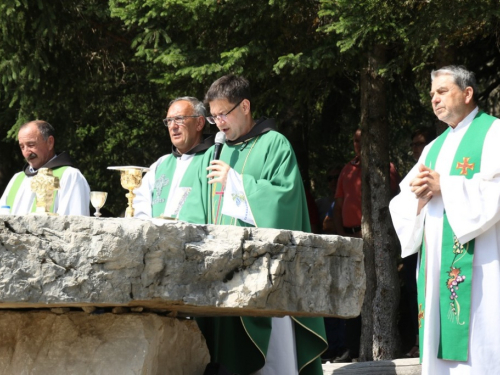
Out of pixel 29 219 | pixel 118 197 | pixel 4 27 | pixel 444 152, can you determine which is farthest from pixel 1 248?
pixel 118 197

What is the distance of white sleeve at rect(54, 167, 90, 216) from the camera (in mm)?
7129

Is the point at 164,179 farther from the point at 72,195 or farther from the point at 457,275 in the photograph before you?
the point at 457,275

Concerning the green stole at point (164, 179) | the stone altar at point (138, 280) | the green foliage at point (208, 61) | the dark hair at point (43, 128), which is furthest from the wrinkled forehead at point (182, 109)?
the stone altar at point (138, 280)

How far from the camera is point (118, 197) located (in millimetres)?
10875

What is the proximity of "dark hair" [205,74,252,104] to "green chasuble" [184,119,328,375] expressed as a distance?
0.86 ft

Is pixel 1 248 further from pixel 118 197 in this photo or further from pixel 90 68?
pixel 118 197

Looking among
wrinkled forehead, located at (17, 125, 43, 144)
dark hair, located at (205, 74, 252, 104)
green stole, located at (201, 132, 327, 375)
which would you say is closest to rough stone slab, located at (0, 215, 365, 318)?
green stole, located at (201, 132, 327, 375)

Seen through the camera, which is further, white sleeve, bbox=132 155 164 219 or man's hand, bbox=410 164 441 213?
white sleeve, bbox=132 155 164 219

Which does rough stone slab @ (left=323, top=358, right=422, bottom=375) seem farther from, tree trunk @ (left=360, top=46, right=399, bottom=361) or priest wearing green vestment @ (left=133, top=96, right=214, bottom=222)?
priest wearing green vestment @ (left=133, top=96, right=214, bottom=222)

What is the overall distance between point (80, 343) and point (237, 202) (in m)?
1.42

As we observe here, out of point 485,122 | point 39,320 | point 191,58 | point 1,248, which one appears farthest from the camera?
point 191,58

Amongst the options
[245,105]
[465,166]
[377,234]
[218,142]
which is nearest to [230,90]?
[245,105]

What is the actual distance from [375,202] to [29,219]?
4951 mm

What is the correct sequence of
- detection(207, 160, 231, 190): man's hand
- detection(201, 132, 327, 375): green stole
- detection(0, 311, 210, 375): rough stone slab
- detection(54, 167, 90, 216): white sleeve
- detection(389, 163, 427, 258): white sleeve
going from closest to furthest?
detection(0, 311, 210, 375): rough stone slab < detection(207, 160, 231, 190): man's hand < detection(201, 132, 327, 375): green stole < detection(389, 163, 427, 258): white sleeve < detection(54, 167, 90, 216): white sleeve
